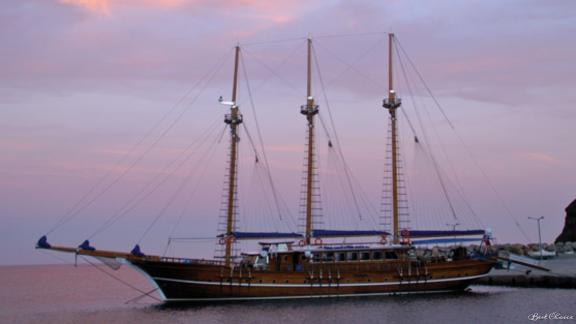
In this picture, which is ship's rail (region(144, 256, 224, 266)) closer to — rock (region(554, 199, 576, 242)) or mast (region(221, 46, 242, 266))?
mast (region(221, 46, 242, 266))

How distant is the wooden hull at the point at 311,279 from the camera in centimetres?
5484

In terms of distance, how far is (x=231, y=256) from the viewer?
5828 cm

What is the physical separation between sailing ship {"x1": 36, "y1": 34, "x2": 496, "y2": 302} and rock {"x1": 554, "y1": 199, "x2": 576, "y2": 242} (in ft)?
288

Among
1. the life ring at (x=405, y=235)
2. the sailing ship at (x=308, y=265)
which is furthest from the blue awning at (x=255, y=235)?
the life ring at (x=405, y=235)

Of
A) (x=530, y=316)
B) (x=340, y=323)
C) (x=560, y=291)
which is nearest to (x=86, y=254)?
(x=340, y=323)

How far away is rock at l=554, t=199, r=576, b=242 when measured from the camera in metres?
139

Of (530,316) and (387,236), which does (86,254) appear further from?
(530,316)

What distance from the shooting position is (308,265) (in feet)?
188

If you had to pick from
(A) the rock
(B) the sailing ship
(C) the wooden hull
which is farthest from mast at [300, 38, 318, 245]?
(A) the rock

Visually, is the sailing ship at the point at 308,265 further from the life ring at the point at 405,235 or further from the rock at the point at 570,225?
the rock at the point at 570,225

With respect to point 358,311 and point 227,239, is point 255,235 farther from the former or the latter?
point 358,311

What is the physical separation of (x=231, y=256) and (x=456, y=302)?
21175 millimetres

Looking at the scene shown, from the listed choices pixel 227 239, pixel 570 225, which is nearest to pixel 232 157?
pixel 227 239

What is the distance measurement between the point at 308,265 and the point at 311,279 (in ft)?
4.37
